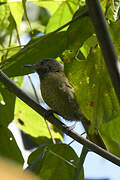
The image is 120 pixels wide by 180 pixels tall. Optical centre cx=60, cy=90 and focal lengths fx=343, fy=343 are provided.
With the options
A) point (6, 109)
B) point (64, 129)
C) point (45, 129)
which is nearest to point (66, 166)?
point (64, 129)

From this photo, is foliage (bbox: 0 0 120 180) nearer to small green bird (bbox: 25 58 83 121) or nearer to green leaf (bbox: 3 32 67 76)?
green leaf (bbox: 3 32 67 76)

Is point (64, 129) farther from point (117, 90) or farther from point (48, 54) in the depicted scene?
point (117, 90)

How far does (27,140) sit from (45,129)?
2.57ft

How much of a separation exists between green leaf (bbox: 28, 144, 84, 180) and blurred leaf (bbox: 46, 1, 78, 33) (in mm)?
1077

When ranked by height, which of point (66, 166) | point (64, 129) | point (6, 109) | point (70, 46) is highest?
point (70, 46)

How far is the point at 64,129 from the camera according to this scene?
81.3 inches

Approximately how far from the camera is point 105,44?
107 centimetres

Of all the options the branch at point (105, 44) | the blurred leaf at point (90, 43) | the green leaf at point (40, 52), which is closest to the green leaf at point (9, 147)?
the green leaf at point (40, 52)

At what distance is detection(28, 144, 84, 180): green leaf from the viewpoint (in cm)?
212

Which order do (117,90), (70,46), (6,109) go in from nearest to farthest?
(117,90)
(70,46)
(6,109)

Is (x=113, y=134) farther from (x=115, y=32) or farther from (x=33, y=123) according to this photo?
(x=33, y=123)

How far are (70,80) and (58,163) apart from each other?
2.67 feet

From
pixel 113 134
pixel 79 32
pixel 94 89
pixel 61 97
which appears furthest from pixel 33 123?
pixel 94 89

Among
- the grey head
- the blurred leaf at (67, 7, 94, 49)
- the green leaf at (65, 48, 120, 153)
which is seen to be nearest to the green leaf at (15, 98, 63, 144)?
the grey head
